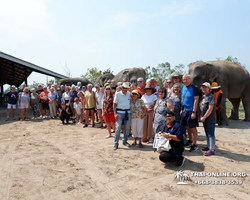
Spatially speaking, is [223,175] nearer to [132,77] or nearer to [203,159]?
[203,159]

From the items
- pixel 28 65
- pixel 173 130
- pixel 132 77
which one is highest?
pixel 28 65

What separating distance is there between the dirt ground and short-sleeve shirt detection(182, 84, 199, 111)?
1.08m

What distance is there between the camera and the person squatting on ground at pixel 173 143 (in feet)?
11.6

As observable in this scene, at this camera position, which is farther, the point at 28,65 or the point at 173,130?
the point at 28,65

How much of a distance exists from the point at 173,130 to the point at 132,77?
6945 millimetres

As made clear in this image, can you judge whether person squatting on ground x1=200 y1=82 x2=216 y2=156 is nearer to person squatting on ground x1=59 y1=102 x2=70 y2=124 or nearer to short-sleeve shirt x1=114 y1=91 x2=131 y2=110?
short-sleeve shirt x1=114 y1=91 x2=131 y2=110

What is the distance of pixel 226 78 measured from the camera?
8.19m

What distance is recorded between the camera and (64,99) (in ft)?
28.6

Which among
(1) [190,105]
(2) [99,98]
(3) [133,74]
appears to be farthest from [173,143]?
(3) [133,74]

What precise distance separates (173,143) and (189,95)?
51.2 inches

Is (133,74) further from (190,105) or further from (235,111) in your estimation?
(190,105)

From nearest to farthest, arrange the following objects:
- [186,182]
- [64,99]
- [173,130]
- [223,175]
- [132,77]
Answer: [186,182]
[223,175]
[173,130]
[64,99]
[132,77]

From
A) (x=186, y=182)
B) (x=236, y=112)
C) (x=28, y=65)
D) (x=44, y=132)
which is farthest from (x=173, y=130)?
(x=28, y=65)

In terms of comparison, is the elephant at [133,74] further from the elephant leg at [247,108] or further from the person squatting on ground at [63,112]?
the elephant leg at [247,108]
